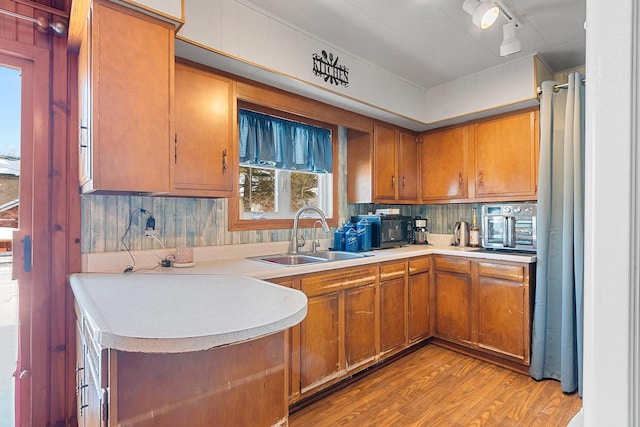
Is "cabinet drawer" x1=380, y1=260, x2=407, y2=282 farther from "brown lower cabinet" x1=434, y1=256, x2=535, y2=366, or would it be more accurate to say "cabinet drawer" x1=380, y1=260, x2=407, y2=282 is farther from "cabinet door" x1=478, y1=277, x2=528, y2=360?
"cabinet door" x1=478, y1=277, x2=528, y2=360

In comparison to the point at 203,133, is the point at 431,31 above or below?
above

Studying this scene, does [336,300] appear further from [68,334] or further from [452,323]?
[68,334]

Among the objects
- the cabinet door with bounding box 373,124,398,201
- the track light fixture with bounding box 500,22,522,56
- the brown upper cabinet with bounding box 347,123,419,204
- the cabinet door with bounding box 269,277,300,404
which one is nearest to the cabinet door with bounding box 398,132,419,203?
the brown upper cabinet with bounding box 347,123,419,204

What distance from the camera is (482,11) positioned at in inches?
75.4

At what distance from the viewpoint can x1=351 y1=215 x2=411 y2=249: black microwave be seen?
3121mm

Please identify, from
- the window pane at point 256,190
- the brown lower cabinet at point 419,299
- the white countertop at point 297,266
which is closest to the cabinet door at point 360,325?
the white countertop at point 297,266

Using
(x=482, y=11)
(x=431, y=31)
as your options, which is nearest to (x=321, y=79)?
(x=431, y=31)

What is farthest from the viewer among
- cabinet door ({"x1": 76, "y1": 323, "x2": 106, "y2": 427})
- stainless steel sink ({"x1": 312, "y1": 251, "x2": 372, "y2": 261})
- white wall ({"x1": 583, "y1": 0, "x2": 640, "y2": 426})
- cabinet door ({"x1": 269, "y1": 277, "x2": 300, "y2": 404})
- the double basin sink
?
stainless steel sink ({"x1": 312, "y1": 251, "x2": 372, "y2": 261})

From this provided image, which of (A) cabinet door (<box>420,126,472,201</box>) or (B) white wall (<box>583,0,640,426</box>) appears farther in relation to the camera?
(A) cabinet door (<box>420,126,472,201</box>)

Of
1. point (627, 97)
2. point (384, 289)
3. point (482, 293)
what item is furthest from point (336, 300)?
point (627, 97)

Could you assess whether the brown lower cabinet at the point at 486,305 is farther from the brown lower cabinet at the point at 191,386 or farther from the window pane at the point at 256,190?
the brown lower cabinet at the point at 191,386

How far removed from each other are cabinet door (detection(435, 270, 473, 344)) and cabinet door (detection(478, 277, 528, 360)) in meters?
0.11

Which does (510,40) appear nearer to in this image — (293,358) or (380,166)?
(380,166)

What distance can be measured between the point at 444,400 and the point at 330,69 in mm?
2435
